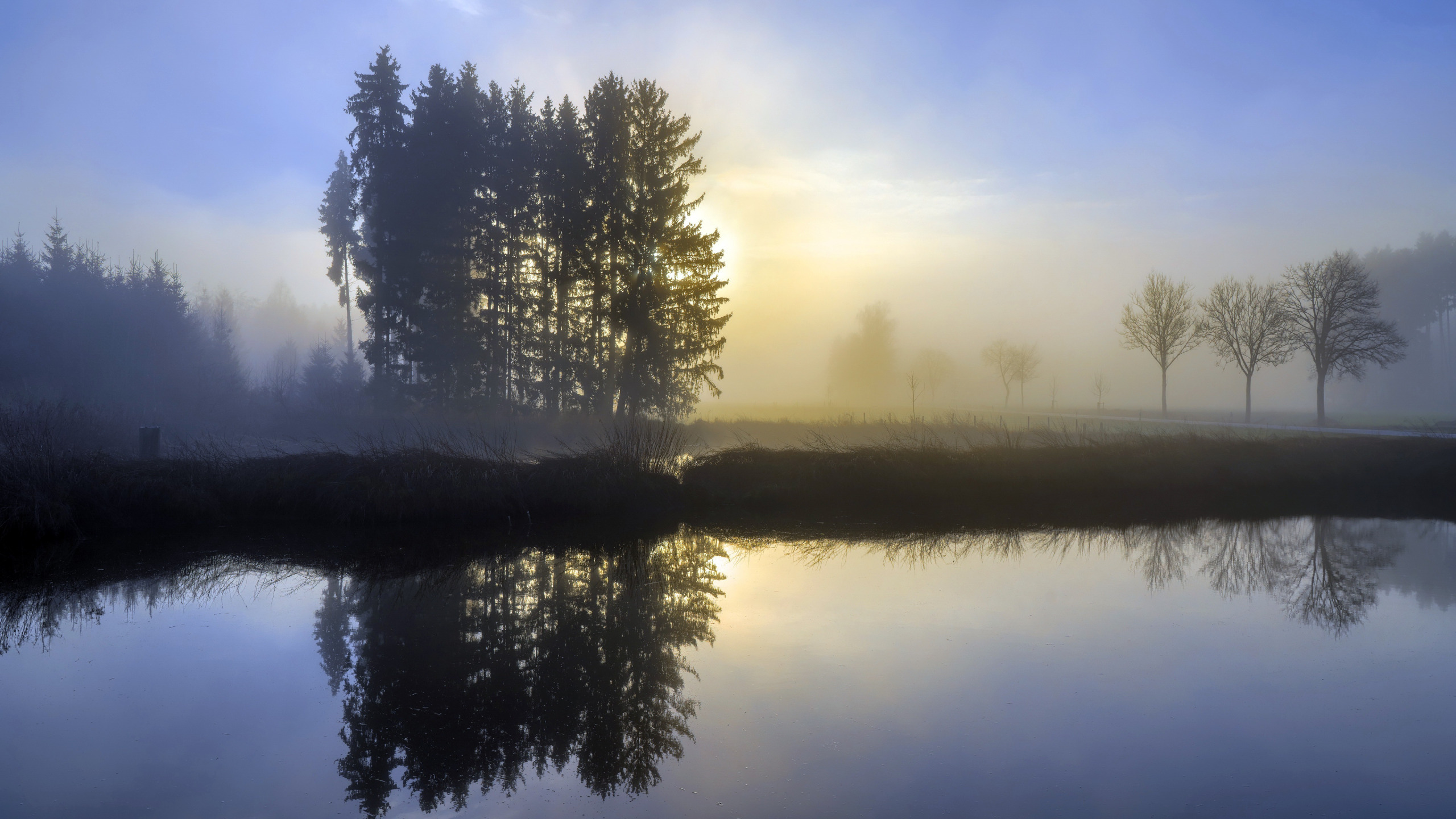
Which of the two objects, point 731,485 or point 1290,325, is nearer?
point 731,485

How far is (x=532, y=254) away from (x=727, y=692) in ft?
80.0

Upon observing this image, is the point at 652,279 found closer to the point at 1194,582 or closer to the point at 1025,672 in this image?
the point at 1194,582

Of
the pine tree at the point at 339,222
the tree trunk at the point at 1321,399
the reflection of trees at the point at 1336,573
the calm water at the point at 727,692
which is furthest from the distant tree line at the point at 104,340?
the tree trunk at the point at 1321,399

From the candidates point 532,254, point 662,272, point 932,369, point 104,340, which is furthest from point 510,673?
point 932,369

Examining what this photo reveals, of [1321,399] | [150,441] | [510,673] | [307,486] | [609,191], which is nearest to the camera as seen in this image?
[510,673]

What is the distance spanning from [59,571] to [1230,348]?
47.9 metres

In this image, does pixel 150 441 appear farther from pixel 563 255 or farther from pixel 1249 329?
pixel 1249 329

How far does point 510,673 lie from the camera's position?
18.6 ft

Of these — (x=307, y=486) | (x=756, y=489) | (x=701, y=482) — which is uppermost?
(x=307, y=486)

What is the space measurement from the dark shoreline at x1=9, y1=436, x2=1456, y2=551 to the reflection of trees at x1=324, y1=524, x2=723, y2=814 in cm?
311

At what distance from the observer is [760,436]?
1039 inches

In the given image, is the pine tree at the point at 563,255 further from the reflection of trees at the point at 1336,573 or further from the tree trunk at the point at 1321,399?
the tree trunk at the point at 1321,399

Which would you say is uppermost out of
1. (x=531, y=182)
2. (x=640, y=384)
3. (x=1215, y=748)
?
(x=531, y=182)

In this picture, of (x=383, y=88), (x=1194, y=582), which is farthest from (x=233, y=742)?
(x=383, y=88)
